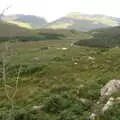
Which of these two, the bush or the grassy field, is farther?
the bush

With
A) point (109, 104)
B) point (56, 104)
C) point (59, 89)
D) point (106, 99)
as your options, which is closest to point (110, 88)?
point (106, 99)

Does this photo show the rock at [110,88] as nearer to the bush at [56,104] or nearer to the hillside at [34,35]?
the bush at [56,104]

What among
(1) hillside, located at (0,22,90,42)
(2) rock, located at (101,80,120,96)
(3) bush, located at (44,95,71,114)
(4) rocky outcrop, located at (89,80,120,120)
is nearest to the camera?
(4) rocky outcrop, located at (89,80,120,120)

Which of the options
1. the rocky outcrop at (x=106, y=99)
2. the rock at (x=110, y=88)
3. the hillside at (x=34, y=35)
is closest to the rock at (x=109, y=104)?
the rocky outcrop at (x=106, y=99)

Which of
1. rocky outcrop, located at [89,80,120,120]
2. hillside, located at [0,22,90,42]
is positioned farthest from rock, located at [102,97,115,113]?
hillside, located at [0,22,90,42]

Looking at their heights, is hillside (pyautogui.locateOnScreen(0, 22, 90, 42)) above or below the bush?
above

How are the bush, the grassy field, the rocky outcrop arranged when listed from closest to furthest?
the rocky outcrop → the grassy field → the bush

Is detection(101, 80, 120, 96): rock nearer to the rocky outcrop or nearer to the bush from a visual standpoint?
the rocky outcrop

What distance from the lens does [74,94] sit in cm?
2711

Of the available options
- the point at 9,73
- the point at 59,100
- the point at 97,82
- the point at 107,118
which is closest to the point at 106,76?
the point at 97,82

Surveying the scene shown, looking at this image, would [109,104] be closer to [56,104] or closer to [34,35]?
[56,104]

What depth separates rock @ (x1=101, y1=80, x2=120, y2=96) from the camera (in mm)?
26069

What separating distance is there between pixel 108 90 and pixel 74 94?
274cm

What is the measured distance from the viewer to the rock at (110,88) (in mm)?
26069
